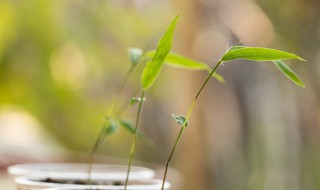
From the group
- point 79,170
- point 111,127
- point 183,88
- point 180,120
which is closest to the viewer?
point 180,120

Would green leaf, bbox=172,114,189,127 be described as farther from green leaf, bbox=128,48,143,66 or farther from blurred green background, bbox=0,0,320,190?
blurred green background, bbox=0,0,320,190

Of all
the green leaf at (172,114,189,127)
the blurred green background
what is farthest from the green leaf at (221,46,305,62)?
the blurred green background

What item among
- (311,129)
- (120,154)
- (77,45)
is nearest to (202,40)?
(311,129)

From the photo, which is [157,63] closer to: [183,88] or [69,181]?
[69,181]

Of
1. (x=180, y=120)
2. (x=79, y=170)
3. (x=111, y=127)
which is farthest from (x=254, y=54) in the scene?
(x=79, y=170)

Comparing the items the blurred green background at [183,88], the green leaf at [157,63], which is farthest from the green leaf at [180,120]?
the blurred green background at [183,88]

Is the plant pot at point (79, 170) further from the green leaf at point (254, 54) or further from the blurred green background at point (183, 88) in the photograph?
the blurred green background at point (183, 88)
